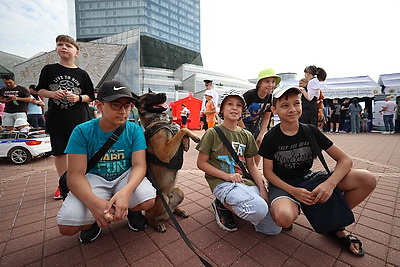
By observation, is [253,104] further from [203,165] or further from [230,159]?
[203,165]

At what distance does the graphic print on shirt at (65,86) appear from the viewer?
2.40 meters

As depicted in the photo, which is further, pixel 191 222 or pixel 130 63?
pixel 130 63

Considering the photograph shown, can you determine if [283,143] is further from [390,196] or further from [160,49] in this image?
[160,49]

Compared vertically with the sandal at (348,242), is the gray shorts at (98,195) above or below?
above

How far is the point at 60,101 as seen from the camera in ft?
7.92

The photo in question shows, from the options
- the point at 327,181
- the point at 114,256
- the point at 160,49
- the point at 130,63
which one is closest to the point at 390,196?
the point at 327,181

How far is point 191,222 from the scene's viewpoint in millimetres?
2238

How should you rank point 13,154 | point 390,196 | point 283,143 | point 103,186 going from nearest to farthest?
point 103,186 → point 283,143 → point 390,196 → point 13,154

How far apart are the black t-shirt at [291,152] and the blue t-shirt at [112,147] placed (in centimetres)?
136

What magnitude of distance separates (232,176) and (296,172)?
693 millimetres

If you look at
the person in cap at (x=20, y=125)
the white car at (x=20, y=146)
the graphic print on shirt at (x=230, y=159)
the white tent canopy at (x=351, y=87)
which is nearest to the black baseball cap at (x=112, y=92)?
the graphic print on shirt at (x=230, y=159)

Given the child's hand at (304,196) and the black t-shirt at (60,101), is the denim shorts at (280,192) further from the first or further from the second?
the black t-shirt at (60,101)

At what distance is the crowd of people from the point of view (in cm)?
166

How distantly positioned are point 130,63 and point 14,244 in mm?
26596
